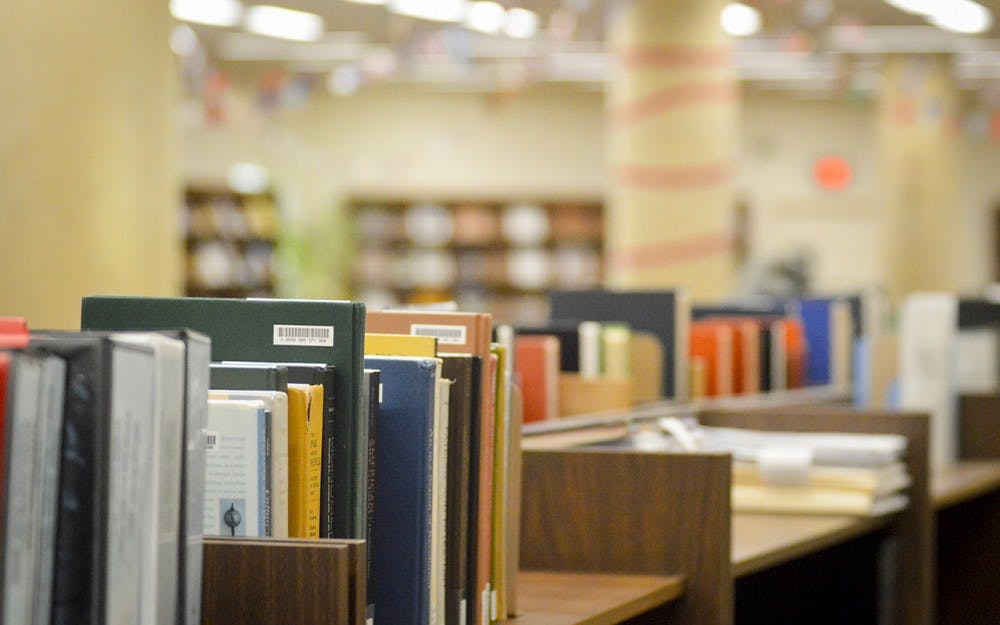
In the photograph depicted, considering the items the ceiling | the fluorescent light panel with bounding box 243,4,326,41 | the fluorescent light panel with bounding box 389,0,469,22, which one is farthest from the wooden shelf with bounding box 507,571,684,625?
the fluorescent light panel with bounding box 243,4,326,41

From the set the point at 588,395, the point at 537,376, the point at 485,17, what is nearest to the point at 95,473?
the point at 537,376

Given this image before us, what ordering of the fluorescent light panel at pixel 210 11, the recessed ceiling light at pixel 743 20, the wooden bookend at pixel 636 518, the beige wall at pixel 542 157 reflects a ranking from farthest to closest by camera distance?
the beige wall at pixel 542 157 → the fluorescent light panel at pixel 210 11 → the recessed ceiling light at pixel 743 20 → the wooden bookend at pixel 636 518

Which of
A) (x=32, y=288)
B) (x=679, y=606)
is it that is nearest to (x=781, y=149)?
(x=32, y=288)

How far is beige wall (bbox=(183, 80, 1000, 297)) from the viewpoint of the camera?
14.5 m

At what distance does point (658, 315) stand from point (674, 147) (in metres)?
4.16

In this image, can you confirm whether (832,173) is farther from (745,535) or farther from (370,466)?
(370,466)

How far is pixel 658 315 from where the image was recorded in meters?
4.05

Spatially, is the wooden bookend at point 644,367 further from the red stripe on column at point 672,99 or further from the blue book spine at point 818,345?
the red stripe on column at point 672,99

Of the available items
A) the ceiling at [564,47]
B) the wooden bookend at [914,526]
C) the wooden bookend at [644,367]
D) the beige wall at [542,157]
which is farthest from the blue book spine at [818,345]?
the beige wall at [542,157]

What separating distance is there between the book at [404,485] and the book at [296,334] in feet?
0.28

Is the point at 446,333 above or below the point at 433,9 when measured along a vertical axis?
below

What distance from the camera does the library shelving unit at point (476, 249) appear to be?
14875 millimetres

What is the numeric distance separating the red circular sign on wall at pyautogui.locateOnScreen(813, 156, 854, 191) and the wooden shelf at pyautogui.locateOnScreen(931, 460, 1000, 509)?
12674 mm

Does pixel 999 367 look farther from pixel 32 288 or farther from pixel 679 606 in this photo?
pixel 32 288
